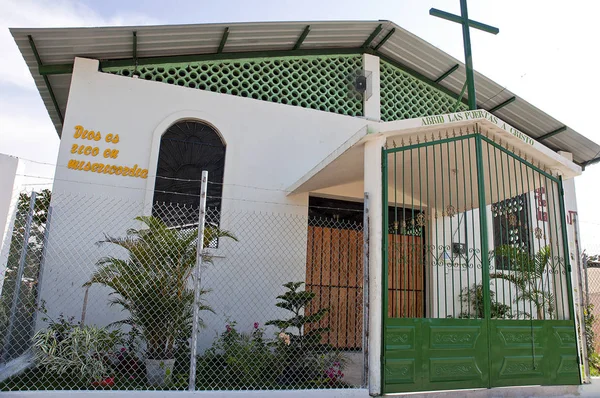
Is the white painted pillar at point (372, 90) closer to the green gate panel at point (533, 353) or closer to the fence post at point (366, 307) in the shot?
the fence post at point (366, 307)

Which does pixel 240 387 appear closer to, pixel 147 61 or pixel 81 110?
pixel 81 110

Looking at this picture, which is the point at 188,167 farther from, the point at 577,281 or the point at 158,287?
the point at 577,281

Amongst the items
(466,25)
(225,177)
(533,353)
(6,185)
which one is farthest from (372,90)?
(6,185)

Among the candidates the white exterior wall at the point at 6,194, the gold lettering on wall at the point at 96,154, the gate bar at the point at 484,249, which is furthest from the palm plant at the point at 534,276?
the gold lettering on wall at the point at 96,154

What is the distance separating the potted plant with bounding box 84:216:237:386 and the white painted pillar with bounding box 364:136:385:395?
192 cm

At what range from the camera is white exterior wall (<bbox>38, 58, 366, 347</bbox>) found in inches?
271

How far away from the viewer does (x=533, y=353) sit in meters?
5.94

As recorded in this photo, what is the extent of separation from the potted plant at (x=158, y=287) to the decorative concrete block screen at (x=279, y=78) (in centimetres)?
339

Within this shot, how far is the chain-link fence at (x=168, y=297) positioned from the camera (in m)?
5.16

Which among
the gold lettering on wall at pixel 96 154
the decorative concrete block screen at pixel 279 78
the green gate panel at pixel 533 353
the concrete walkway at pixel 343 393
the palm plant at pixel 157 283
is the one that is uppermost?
the decorative concrete block screen at pixel 279 78

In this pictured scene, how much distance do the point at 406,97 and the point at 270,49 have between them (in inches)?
116

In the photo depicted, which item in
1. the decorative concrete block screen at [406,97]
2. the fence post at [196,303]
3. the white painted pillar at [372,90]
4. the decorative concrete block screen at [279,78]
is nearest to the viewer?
the fence post at [196,303]

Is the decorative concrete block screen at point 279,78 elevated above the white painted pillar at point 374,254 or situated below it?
above

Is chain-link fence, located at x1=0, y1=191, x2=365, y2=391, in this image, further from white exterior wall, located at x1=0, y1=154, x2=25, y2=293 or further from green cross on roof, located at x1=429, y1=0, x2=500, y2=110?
green cross on roof, located at x1=429, y1=0, x2=500, y2=110
